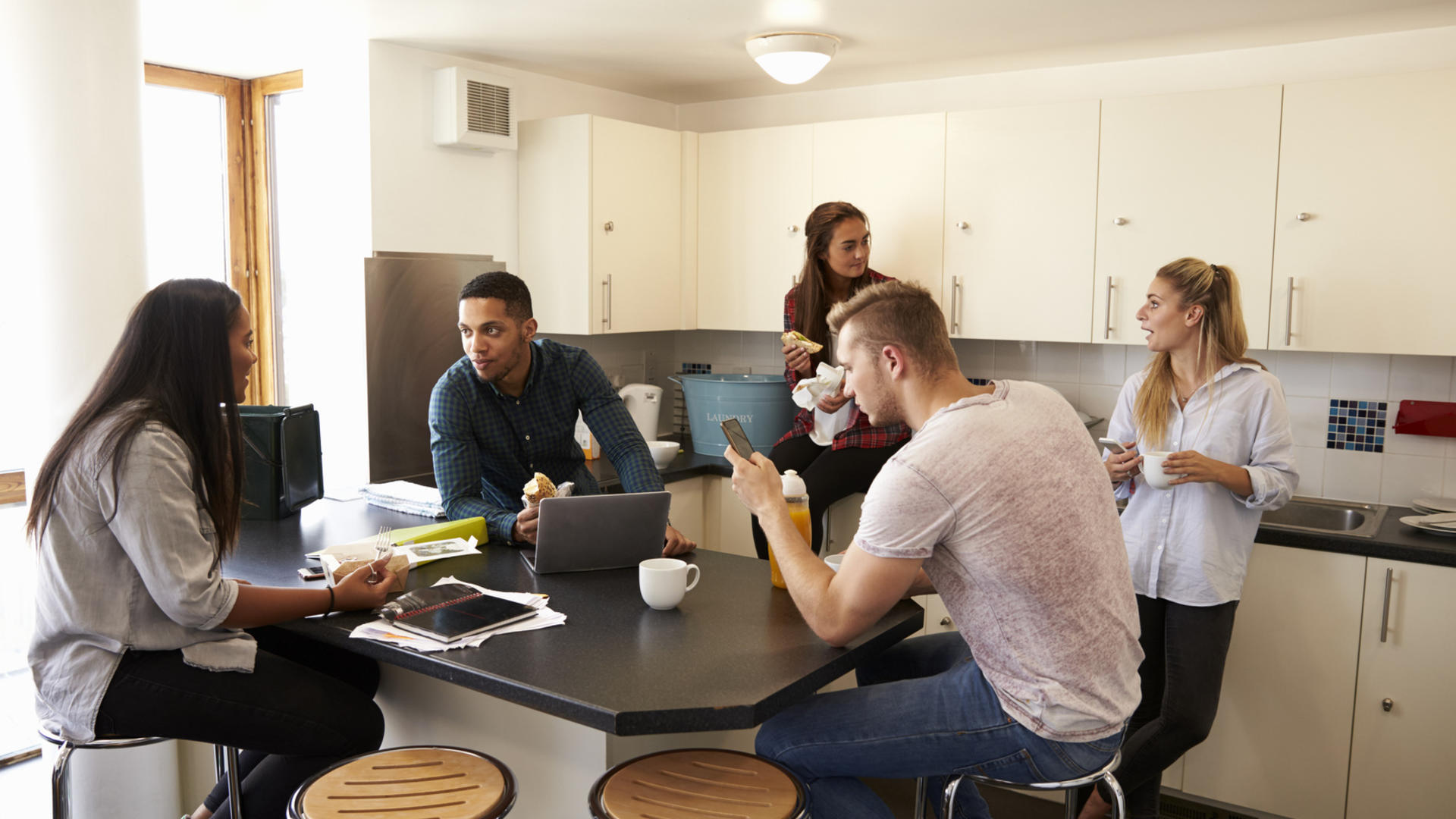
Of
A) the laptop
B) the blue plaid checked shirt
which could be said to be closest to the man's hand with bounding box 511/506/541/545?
the laptop

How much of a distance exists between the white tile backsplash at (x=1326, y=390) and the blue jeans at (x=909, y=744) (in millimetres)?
2018

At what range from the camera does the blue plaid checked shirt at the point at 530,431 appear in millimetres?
2639

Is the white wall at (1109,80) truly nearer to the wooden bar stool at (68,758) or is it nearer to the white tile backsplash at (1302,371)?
the white tile backsplash at (1302,371)

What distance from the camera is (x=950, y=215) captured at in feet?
11.9

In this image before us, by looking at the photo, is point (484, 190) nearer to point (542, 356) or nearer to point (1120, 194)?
point (542, 356)

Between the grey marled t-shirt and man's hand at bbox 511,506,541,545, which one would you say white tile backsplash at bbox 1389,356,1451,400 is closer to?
the grey marled t-shirt

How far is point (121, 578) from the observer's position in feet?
6.05

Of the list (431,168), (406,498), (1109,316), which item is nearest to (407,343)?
(431,168)

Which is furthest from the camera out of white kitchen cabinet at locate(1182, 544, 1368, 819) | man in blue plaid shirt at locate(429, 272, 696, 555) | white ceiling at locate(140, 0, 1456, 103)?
white ceiling at locate(140, 0, 1456, 103)

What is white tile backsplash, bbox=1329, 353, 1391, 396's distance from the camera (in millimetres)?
3258

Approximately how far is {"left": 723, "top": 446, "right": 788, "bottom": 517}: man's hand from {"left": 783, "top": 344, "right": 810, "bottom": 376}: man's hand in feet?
5.57

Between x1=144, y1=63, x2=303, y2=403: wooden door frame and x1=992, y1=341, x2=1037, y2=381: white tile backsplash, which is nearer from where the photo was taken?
x1=992, y1=341, x2=1037, y2=381: white tile backsplash

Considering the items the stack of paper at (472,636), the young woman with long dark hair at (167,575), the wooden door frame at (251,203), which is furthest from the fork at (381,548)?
the wooden door frame at (251,203)

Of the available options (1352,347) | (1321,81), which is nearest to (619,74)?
(1321,81)
